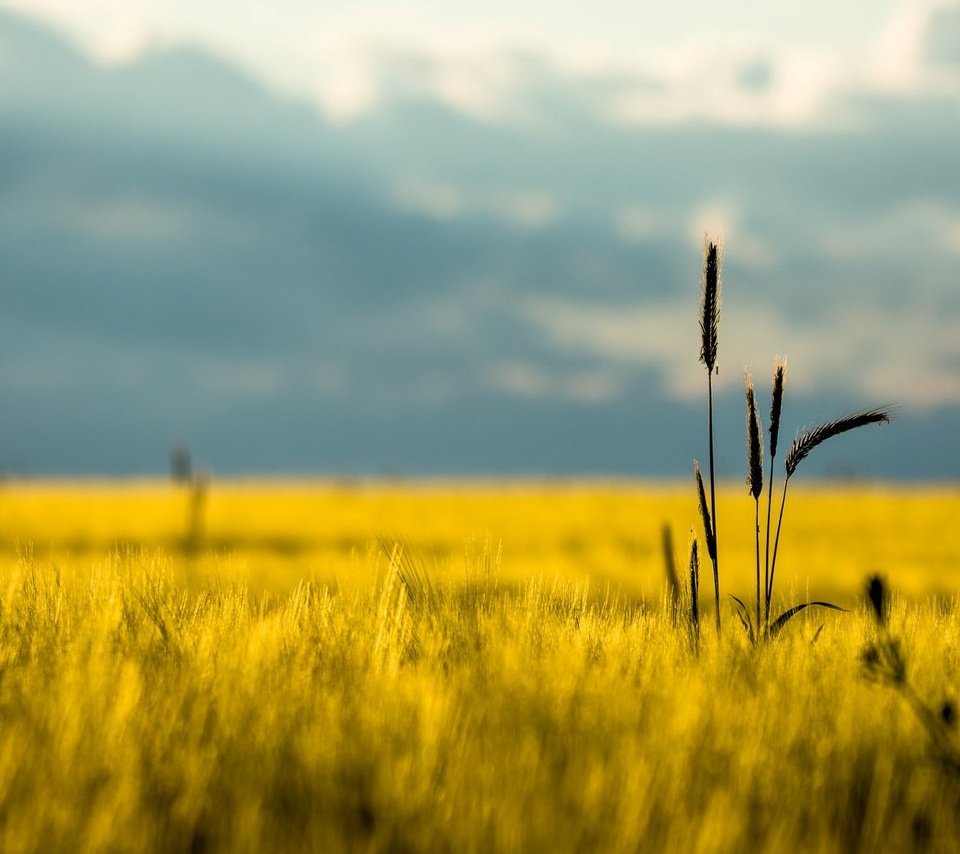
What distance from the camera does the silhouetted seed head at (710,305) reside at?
4.05m

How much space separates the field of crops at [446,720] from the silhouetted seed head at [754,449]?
580mm

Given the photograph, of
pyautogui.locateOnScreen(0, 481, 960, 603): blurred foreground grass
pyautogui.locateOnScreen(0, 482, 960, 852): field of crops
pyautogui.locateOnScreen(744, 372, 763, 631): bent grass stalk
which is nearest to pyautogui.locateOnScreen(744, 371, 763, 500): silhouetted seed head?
pyautogui.locateOnScreen(744, 372, 763, 631): bent grass stalk

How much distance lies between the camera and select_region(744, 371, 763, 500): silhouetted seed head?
4.01m

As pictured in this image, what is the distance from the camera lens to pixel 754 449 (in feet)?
13.2

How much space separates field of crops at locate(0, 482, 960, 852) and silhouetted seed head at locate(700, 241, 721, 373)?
3.10 ft

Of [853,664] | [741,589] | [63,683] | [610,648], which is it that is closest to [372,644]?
[610,648]

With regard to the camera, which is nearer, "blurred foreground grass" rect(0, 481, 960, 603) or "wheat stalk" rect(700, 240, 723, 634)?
"wheat stalk" rect(700, 240, 723, 634)

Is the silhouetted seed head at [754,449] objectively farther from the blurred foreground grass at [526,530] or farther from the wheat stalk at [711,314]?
the blurred foreground grass at [526,530]

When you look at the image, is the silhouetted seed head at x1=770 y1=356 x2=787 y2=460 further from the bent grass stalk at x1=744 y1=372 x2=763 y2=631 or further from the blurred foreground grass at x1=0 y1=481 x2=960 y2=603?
the blurred foreground grass at x1=0 y1=481 x2=960 y2=603

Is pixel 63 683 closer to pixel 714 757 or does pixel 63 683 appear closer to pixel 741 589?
pixel 714 757

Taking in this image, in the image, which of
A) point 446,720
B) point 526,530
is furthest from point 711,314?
point 526,530

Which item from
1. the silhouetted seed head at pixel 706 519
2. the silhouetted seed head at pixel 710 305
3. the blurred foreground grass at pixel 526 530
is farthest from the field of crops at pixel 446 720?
the blurred foreground grass at pixel 526 530

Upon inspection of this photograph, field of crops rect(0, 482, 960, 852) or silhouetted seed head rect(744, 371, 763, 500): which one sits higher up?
silhouetted seed head rect(744, 371, 763, 500)

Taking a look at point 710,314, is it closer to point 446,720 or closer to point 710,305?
point 710,305
